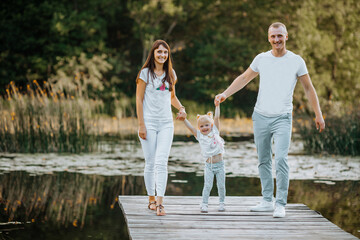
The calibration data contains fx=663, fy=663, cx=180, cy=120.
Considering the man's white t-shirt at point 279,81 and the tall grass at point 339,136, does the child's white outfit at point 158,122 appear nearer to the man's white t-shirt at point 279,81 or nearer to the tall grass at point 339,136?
the man's white t-shirt at point 279,81

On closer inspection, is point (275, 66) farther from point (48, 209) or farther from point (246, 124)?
point (246, 124)

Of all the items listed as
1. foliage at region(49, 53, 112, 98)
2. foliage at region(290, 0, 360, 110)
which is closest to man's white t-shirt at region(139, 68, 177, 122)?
foliage at region(290, 0, 360, 110)

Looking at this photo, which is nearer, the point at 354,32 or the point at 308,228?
the point at 308,228

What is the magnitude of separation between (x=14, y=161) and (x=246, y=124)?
11242 millimetres

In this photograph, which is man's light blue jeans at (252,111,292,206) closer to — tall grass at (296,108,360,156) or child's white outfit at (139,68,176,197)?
child's white outfit at (139,68,176,197)

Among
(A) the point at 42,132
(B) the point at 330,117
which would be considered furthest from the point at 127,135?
(B) the point at 330,117

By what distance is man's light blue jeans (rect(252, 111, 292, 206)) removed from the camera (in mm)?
5625

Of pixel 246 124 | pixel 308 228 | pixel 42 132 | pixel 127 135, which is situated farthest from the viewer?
pixel 246 124

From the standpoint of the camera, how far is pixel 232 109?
2738 centimetres

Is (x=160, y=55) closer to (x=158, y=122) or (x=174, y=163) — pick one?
(x=158, y=122)

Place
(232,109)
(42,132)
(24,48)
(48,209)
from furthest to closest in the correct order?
(232,109), (24,48), (42,132), (48,209)

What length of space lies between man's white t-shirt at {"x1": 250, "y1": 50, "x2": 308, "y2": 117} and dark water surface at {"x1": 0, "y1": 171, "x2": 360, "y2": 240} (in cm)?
139

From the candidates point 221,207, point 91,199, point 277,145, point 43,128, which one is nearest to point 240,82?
point 277,145

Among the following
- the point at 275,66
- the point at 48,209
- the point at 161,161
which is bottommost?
the point at 48,209
